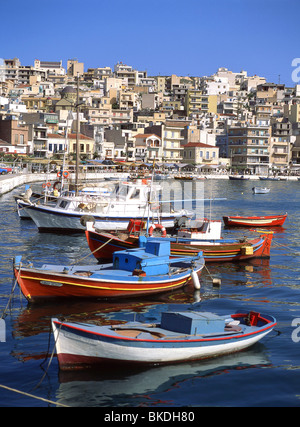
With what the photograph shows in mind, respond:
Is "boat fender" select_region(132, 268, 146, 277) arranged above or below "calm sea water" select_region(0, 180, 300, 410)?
above

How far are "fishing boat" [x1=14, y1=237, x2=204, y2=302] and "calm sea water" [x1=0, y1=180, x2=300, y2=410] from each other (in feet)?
1.38

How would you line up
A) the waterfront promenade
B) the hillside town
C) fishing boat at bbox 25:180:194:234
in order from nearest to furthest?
fishing boat at bbox 25:180:194:234
the waterfront promenade
the hillside town

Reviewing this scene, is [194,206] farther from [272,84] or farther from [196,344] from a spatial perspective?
[272,84]

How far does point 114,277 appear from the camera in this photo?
62.5 ft

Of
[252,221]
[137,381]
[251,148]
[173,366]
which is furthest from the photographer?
[251,148]

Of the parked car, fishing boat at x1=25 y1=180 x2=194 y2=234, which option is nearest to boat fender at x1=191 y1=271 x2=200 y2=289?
fishing boat at x1=25 y1=180 x2=194 y2=234

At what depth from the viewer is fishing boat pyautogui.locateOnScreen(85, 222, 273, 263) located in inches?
997

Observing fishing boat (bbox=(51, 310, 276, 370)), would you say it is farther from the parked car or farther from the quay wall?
the parked car

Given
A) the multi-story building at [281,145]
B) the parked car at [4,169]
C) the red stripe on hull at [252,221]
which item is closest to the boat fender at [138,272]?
the red stripe on hull at [252,221]

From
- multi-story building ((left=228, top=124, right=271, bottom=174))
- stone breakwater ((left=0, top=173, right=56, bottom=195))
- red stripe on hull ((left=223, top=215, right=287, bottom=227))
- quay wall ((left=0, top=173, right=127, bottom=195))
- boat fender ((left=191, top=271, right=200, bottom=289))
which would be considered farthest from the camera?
multi-story building ((left=228, top=124, right=271, bottom=174))

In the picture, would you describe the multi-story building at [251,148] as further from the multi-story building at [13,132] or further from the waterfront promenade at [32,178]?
the multi-story building at [13,132]

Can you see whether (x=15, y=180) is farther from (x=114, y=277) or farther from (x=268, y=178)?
(x=268, y=178)

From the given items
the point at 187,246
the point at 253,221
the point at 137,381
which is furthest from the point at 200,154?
the point at 137,381

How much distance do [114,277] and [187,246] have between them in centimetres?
691
